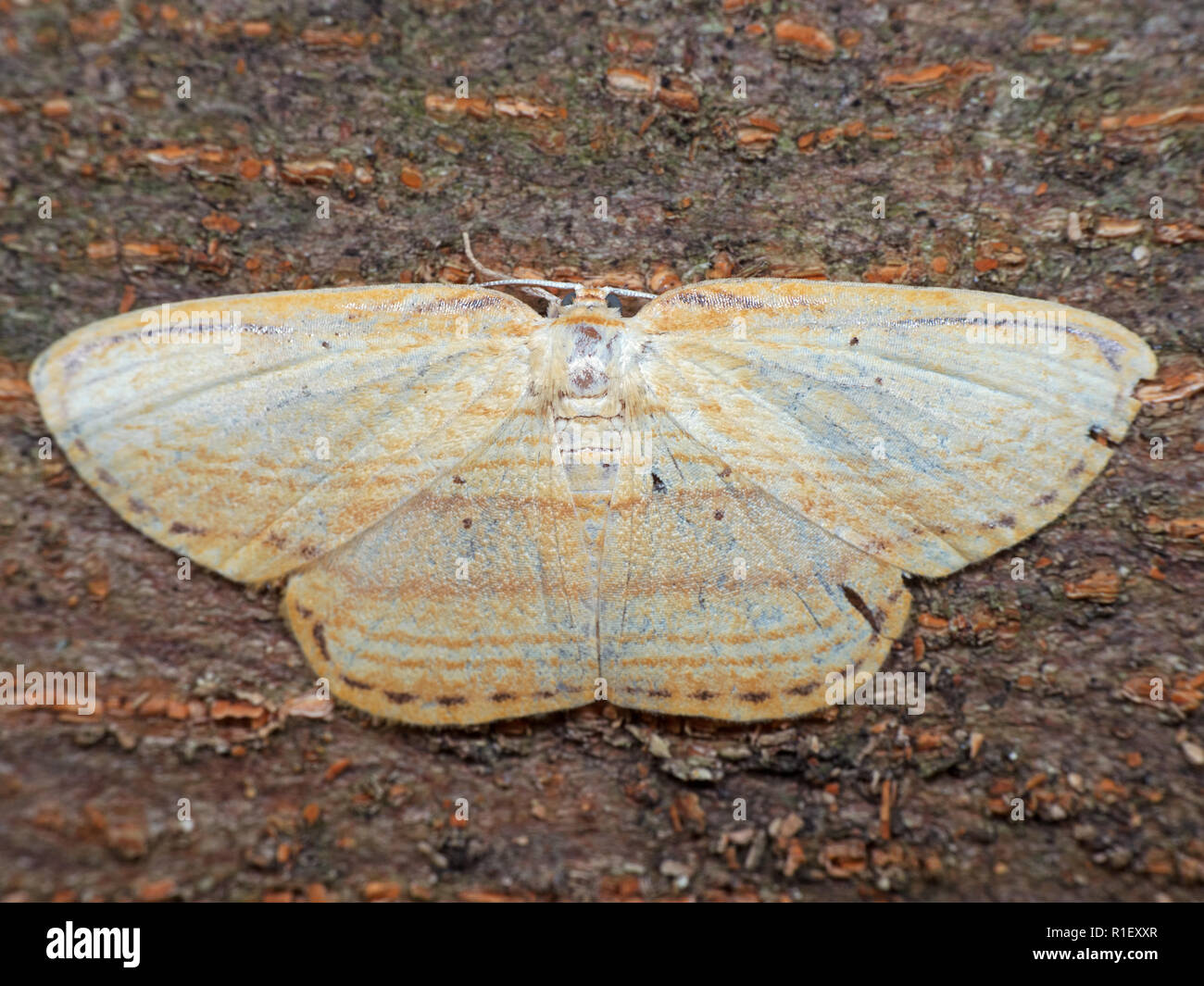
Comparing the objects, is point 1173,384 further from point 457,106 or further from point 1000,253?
point 457,106

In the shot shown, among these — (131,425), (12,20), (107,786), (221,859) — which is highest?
(12,20)

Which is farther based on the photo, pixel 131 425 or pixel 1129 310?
pixel 1129 310

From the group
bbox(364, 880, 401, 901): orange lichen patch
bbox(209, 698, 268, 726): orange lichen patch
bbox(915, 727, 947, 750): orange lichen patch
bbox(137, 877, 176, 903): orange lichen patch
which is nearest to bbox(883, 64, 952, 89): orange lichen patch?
bbox(915, 727, 947, 750): orange lichen patch

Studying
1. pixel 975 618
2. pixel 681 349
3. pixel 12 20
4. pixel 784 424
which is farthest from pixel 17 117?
pixel 975 618

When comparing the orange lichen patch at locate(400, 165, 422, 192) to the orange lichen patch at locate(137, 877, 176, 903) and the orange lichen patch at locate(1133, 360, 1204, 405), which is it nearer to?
the orange lichen patch at locate(137, 877, 176, 903)

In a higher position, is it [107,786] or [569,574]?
[569,574]

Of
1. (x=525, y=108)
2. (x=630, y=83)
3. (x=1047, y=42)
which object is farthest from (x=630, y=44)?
(x=1047, y=42)

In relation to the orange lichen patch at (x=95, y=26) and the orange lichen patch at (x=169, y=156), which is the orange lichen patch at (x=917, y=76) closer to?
the orange lichen patch at (x=169, y=156)

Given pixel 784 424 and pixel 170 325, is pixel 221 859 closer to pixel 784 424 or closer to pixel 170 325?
pixel 170 325
